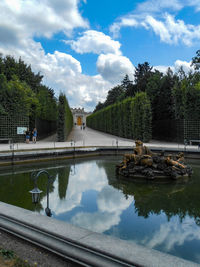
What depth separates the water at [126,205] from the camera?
14.6ft

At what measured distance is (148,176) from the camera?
9172mm

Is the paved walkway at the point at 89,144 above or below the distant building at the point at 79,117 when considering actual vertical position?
below

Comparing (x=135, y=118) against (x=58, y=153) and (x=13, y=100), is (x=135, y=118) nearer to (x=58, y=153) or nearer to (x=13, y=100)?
(x=13, y=100)

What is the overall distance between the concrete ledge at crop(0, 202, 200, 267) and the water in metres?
1.21

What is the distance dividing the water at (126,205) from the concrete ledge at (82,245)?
1.21 m

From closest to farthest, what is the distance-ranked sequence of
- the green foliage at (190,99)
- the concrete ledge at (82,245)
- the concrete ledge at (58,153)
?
the concrete ledge at (82,245)
the concrete ledge at (58,153)
the green foliage at (190,99)

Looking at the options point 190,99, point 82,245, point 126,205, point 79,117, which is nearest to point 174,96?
point 190,99

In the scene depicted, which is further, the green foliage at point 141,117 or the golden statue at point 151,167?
the green foliage at point 141,117

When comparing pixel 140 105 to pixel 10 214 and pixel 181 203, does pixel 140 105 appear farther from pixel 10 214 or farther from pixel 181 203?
pixel 10 214

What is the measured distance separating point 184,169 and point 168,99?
887 inches

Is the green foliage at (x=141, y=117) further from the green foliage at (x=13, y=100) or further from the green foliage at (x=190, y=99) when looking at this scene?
the green foliage at (x=13, y=100)

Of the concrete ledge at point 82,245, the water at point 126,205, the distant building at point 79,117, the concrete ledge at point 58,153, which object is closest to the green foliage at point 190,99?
the concrete ledge at point 58,153

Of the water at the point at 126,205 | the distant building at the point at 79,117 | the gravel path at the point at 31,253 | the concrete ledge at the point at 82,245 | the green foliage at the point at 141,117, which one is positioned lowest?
the water at the point at 126,205

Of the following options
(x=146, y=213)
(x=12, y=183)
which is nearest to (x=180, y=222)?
(x=146, y=213)
